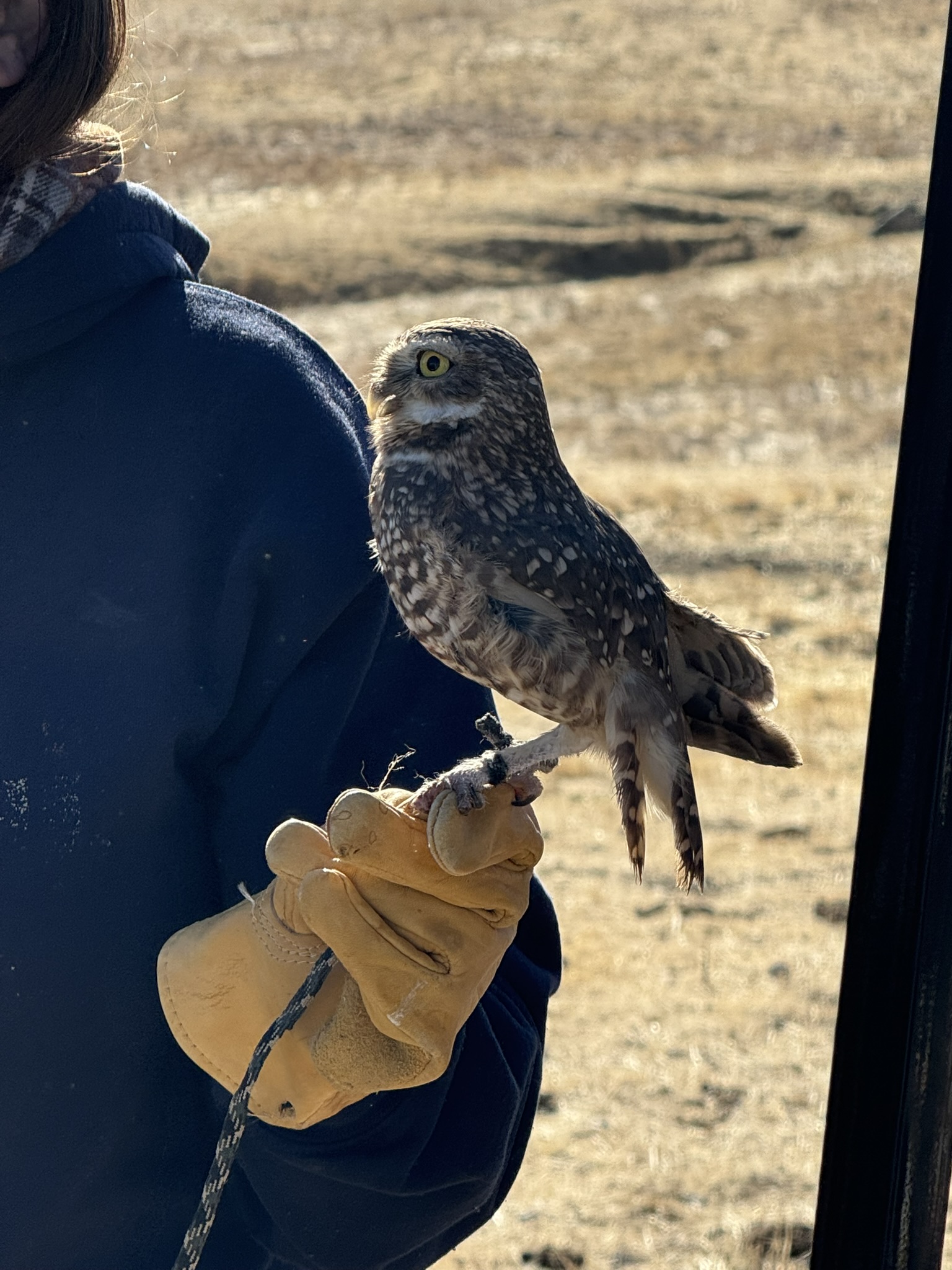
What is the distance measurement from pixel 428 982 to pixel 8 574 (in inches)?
29.1

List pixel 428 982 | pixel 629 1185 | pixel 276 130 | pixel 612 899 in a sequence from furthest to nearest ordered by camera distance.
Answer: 1. pixel 276 130
2. pixel 612 899
3. pixel 629 1185
4. pixel 428 982

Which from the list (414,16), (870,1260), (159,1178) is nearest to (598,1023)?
(159,1178)

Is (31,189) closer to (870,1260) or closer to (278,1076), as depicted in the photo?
(278,1076)

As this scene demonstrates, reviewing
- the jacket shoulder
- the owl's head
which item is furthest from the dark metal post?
the jacket shoulder

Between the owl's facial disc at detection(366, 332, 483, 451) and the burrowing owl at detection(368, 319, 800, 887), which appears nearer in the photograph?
the burrowing owl at detection(368, 319, 800, 887)

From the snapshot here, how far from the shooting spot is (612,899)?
227 inches

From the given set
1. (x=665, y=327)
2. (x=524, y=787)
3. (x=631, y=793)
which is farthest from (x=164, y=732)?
(x=665, y=327)

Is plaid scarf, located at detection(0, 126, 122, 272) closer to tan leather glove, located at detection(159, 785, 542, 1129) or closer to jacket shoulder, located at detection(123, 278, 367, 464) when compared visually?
jacket shoulder, located at detection(123, 278, 367, 464)

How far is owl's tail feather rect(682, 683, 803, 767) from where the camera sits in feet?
5.98

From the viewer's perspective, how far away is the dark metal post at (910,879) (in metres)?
1.59

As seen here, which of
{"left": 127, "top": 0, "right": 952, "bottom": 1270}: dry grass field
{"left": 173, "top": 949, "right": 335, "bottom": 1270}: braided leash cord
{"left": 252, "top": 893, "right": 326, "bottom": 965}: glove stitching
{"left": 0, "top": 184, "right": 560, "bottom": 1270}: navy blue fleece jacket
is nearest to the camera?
{"left": 173, "top": 949, "right": 335, "bottom": 1270}: braided leash cord

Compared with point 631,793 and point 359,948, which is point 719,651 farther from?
point 359,948

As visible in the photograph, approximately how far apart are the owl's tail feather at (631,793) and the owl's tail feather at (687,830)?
38mm

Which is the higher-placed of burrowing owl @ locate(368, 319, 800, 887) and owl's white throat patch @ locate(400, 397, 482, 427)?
owl's white throat patch @ locate(400, 397, 482, 427)
